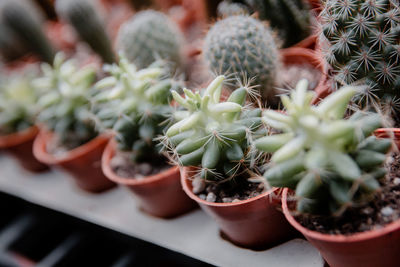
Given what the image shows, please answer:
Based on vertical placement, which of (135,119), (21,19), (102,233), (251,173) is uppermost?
(21,19)

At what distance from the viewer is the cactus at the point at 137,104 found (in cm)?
97

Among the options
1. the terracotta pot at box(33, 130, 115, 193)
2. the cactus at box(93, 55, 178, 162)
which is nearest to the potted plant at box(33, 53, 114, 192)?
the terracotta pot at box(33, 130, 115, 193)

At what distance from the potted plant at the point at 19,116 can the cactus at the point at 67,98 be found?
11.8 inches

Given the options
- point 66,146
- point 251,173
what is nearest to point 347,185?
point 251,173

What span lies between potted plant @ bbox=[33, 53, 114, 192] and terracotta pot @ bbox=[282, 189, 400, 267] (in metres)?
0.80

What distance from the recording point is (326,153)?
0.56 m

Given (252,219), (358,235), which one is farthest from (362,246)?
(252,219)

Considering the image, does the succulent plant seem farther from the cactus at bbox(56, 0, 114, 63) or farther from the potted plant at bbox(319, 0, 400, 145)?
the potted plant at bbox(319, 0, 400, 145)

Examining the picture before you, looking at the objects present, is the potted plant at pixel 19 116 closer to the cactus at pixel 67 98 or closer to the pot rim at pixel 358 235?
the cactus at pixel 67 98

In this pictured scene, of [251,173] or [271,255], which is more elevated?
[251,173]

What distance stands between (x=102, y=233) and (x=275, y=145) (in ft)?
2.91

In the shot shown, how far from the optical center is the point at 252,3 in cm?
124

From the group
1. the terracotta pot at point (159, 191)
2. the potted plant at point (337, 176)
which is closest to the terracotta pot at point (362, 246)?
the potted plant at point (337, 176)

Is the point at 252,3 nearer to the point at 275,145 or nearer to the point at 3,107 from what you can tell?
the point at 275,145
